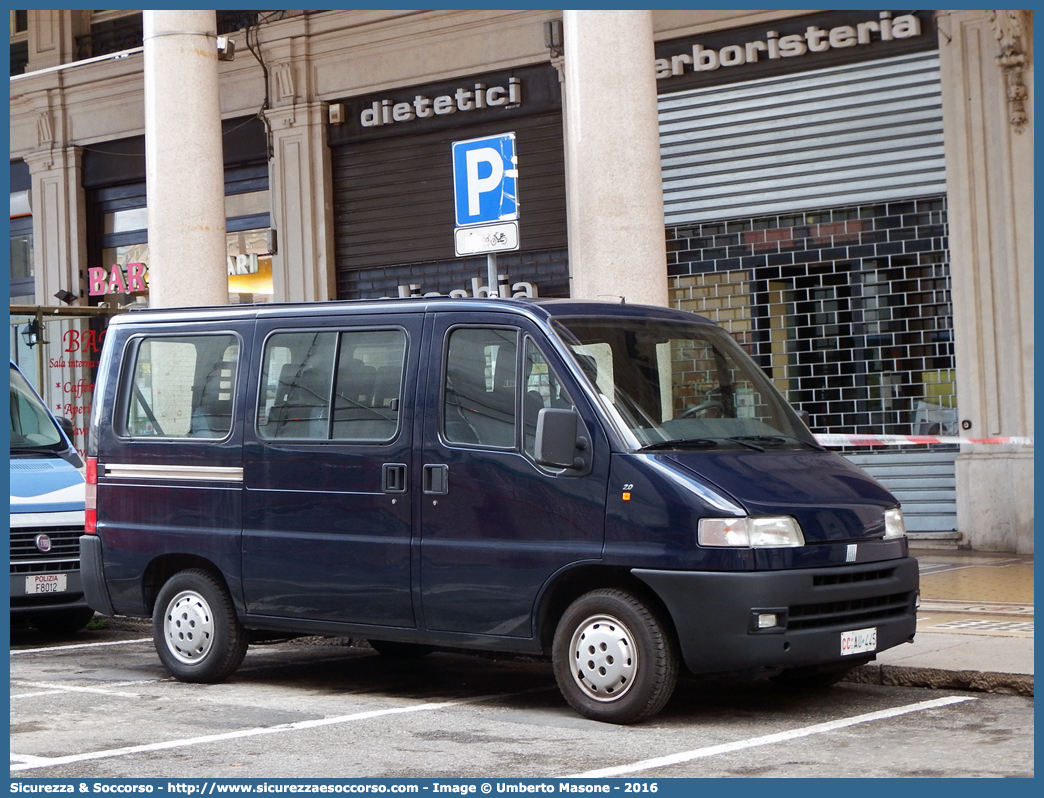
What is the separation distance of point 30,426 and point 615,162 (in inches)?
200

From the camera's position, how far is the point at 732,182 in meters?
15.8

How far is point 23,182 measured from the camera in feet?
71.8

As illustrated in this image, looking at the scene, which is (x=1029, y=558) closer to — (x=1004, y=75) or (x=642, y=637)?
(x=1004, y=75)

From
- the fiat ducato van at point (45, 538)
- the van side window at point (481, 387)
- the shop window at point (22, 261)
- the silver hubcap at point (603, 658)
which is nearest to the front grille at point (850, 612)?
the silver hubcap at point (603, 658)

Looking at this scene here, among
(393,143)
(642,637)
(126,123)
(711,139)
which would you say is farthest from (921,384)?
(126,123)

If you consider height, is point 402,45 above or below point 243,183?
above

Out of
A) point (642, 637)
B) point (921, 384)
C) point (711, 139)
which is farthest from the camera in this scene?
point (711, 139)

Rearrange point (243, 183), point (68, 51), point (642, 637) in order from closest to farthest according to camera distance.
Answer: point (642, 637)
point (243, 183)
point (68, 51)

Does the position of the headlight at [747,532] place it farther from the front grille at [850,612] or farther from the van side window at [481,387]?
the van side window at [481,387]

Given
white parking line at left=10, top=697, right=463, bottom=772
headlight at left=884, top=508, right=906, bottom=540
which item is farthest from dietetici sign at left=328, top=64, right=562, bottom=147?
white parking line at left=10, top=697, right=463, bottom=772

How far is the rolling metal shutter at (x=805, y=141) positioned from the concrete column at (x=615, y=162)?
4472mm

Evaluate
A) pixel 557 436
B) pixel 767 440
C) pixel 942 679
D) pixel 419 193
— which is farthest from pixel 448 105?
pixel 942 679

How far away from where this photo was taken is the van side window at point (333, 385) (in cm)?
820

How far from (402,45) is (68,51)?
5512mm
